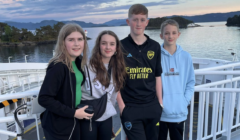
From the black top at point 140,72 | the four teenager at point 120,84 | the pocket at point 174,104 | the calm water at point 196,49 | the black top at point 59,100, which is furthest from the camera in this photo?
the calm water at point 196,49

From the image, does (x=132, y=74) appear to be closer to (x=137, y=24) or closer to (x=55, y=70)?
(x=137, y=24)

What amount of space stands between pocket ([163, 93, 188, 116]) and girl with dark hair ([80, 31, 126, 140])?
0.67 meters

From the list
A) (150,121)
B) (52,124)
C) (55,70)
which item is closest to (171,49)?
(150,121)

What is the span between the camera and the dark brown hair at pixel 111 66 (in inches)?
69.0

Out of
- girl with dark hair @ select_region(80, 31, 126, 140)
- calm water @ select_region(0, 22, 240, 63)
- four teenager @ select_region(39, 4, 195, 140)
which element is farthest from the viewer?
calm water @ select_region(0, 22, 240, 63)

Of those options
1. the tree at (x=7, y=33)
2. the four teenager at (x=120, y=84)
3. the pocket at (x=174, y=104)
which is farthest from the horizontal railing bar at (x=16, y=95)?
the tree at (x=7, y=33)

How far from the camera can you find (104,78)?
1.74m

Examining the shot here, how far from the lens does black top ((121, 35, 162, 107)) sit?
193 cm

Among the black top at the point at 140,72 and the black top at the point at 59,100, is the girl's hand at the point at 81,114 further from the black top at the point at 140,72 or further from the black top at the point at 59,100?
the black top at the point at 140,72

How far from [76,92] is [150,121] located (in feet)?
3.08

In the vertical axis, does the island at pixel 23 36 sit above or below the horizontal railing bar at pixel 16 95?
above

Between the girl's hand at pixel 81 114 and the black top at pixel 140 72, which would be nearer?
the girl's hand at pixel 81 114

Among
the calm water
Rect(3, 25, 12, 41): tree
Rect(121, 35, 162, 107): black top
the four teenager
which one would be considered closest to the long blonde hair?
the four teenager

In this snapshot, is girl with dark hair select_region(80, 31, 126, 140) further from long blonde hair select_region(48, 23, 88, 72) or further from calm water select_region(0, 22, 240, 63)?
calm water select_region(0, 22, 240, 63)
